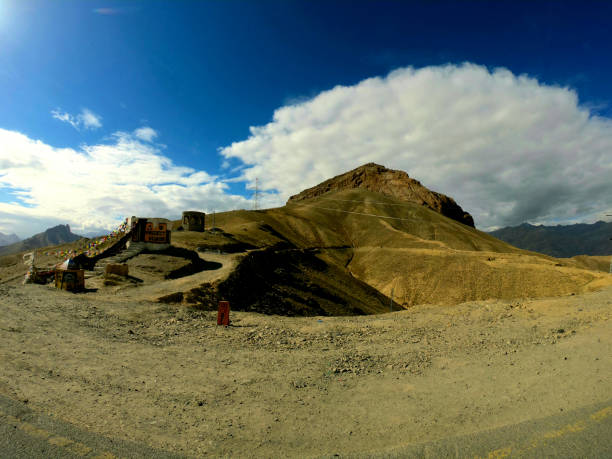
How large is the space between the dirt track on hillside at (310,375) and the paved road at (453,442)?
0.76 ft

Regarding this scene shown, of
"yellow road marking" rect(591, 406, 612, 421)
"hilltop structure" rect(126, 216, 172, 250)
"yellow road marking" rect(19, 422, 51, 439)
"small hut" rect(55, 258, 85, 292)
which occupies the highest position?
"hilltop structure" rect(126, 216, 172, 250)

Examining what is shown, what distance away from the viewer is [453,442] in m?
4.87

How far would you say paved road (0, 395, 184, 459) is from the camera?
4496 millimetres

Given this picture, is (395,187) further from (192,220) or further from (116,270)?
(116,270)

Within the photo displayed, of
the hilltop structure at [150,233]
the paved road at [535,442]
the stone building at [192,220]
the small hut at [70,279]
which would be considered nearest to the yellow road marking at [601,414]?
the paved road at [535,442]

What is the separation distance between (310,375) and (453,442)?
348 cm

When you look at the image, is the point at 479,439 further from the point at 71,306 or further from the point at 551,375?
the point at 71,306

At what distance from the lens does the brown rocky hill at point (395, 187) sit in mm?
164288

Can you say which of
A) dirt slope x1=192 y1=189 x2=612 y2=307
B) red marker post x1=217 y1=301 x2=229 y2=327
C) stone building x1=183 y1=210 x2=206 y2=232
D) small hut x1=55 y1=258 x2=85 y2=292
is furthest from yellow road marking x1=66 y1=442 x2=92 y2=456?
stone building x1=183 y1=210 x2=206 y2=232

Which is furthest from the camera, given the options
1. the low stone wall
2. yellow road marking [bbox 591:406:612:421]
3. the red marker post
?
the low stone wall

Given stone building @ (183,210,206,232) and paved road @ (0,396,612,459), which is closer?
paved road @ (0,396,612,459)

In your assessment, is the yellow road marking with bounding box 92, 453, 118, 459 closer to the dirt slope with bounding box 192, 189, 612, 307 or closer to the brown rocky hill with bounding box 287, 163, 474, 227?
the dirt slope with bounding box 192, 189, 612, 307

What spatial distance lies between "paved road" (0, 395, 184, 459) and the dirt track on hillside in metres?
0.24

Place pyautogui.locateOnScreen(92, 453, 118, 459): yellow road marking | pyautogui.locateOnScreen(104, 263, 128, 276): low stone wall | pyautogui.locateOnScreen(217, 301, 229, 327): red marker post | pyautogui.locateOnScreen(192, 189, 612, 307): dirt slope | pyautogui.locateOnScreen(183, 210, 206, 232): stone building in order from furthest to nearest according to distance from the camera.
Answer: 1. pyautogui.locateOnScreen(183, 210, 206, 232): stone building
2. pyautogui.locateOnScreen(192, 189, 612, 307): dirt slope
3. pyautogui.locateOnScreen(104, 263, 128, 276): low stone wall
4. pyautogui.locateOnScreen(217, 301, 229, 327): red marker post
5. pyautogui.locateOnScreen(92, 453, 118, 459): yellow road marking
